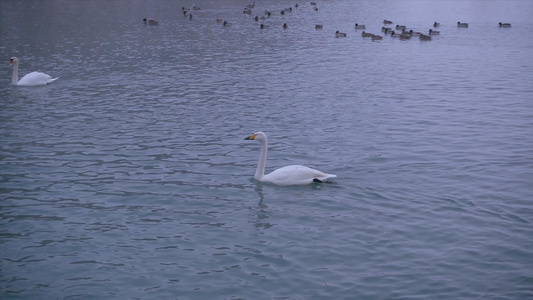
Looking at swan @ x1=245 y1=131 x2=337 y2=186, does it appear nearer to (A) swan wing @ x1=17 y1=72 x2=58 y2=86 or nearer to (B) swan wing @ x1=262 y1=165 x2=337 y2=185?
(B) swan wing @ x1=262 y1=165 x2=337 y2=185

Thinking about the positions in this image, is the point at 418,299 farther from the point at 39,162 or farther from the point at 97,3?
the point at 97,3

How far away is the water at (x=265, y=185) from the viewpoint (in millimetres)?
10781

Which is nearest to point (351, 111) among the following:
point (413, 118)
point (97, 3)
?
point (413, 118)

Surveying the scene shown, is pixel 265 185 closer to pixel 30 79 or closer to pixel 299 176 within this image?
pixel 299 176

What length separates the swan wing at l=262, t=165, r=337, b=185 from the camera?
14820 millimetres

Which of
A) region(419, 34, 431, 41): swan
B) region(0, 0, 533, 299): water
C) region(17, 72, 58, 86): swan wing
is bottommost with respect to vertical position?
region(0, 0, 533, 299): water

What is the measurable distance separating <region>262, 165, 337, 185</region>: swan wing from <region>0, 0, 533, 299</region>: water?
258 mm

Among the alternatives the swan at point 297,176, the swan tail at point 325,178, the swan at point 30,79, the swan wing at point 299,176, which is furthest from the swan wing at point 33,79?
the swan tail at point 325,178

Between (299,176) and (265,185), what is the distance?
34.5 inches

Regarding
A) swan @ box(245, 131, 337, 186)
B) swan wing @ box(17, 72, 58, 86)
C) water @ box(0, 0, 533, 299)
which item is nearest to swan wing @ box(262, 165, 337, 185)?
swan @ box(245, 131, 337, 186)

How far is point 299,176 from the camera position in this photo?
14.8m

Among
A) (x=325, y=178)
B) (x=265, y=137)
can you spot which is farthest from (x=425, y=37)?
(x=325, y=178)

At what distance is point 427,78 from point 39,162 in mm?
18560

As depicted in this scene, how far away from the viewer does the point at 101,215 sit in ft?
43.9
